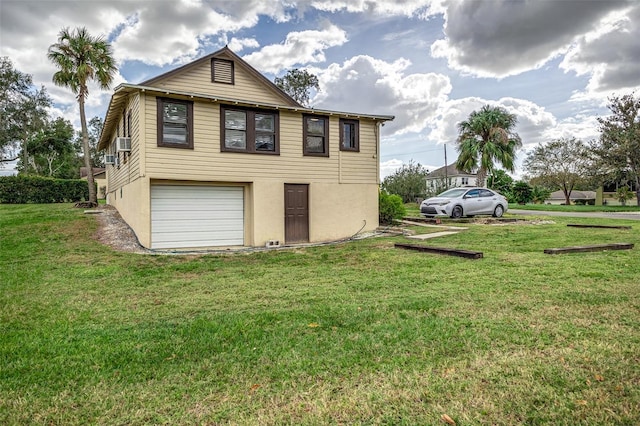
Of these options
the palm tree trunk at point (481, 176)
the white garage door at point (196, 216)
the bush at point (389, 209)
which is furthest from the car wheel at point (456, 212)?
the palm tree trunk at point (481, 176)

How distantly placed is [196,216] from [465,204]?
35.6ft

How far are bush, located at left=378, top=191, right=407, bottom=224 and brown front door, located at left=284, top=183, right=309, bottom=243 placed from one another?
400 cm

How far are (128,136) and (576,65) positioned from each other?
55.3 feet

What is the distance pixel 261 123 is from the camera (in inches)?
442

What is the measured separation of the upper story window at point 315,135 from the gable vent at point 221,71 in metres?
2.73

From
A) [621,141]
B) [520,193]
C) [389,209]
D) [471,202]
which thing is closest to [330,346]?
[389,209]

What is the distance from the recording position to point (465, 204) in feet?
50.4

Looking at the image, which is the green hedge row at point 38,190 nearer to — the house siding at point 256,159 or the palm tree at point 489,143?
the house siding at point 256,159

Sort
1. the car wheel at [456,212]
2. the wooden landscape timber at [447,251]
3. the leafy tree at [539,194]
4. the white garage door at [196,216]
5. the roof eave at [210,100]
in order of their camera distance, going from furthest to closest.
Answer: the leafy tree at [539,194], the car wheel at [456,212], the white garage door at [196,216], the roof eave at [210,100], the wooden landscape timber at [447,251]

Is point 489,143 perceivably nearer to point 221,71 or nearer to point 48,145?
point 221,71

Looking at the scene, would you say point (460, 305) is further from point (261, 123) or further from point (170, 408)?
point (261, 123)

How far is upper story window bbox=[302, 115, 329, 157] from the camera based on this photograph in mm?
11836

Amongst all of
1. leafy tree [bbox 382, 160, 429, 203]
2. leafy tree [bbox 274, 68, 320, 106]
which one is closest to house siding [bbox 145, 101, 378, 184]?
leafy tree [bbox 382, 160, 429, 203]

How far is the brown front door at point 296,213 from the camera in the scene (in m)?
11.6
